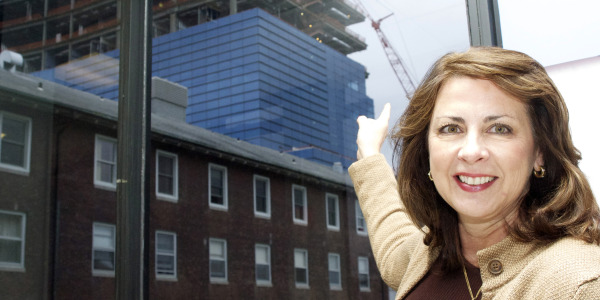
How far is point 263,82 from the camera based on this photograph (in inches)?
169

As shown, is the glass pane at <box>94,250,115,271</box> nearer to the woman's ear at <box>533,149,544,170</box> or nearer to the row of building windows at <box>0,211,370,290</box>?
the row of building windows at <box>0,211,370,290</box>

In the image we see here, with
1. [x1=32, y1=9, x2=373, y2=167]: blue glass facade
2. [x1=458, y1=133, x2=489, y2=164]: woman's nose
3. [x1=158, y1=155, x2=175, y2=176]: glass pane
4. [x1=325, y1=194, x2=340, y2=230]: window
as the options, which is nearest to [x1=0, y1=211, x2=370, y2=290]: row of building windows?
[x1=325, y1=194, x2=340, y2=230]: window

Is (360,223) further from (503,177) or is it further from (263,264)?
(503,177)

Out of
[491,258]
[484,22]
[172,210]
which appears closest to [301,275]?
[172,210]

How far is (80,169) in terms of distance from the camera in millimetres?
5211

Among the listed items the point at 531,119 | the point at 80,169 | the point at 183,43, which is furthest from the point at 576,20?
the point at 80,169

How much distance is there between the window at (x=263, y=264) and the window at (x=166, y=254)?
57cm

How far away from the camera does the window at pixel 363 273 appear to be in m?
3.70

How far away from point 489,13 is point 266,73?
6.67 ft

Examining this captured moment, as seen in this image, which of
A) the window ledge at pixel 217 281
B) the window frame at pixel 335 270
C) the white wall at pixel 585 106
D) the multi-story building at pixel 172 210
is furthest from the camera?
the window ledge at pixel 217 281

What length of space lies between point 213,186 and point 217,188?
0.12 feet

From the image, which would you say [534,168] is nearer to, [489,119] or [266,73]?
[489,119]

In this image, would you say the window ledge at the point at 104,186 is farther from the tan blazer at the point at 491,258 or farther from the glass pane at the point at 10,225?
the tan blazer at the point at 491,258

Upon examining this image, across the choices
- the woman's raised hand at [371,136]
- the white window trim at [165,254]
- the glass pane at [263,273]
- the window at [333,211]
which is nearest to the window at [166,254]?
the white window trim at [165,254]
